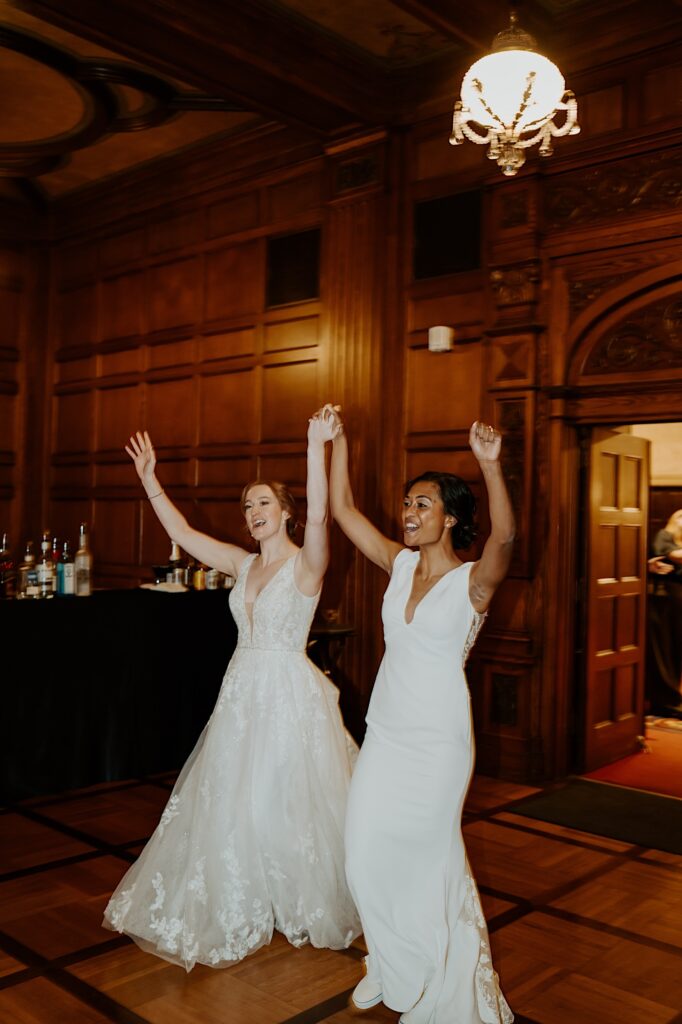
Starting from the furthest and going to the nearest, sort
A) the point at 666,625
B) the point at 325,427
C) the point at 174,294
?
the point at 666,625, the point at 174,294, the point at 325,427

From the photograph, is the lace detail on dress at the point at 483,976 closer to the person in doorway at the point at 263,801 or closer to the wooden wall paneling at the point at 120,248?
the person in doorway at the point at 263,801

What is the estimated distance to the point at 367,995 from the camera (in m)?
2.77

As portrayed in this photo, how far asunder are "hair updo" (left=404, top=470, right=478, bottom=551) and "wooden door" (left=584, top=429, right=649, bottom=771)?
2929 mm

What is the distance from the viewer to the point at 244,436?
714 cm

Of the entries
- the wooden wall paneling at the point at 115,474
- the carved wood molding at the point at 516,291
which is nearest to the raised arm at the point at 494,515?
the carved wood molding at the point at 516,291

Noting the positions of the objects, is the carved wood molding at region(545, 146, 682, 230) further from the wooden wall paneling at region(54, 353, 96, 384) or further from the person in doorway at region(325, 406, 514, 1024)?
the wooden wall paneling at region(54, 353, 96, 384)

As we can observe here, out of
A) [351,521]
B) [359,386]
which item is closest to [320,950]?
[351,521]

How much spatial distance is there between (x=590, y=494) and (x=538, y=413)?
1.89ft

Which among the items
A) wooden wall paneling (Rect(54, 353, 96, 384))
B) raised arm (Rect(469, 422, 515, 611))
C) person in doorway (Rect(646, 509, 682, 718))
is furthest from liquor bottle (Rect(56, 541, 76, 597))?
person in doorway (Rect(646, 509, 682, 718))

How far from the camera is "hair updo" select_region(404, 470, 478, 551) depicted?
2.90 m

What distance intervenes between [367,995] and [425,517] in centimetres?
139

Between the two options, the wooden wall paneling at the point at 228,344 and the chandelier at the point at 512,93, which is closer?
the chandelier at the point at 512,93

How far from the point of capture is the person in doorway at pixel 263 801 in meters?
3.15

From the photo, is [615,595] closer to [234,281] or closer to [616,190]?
[616,190]
